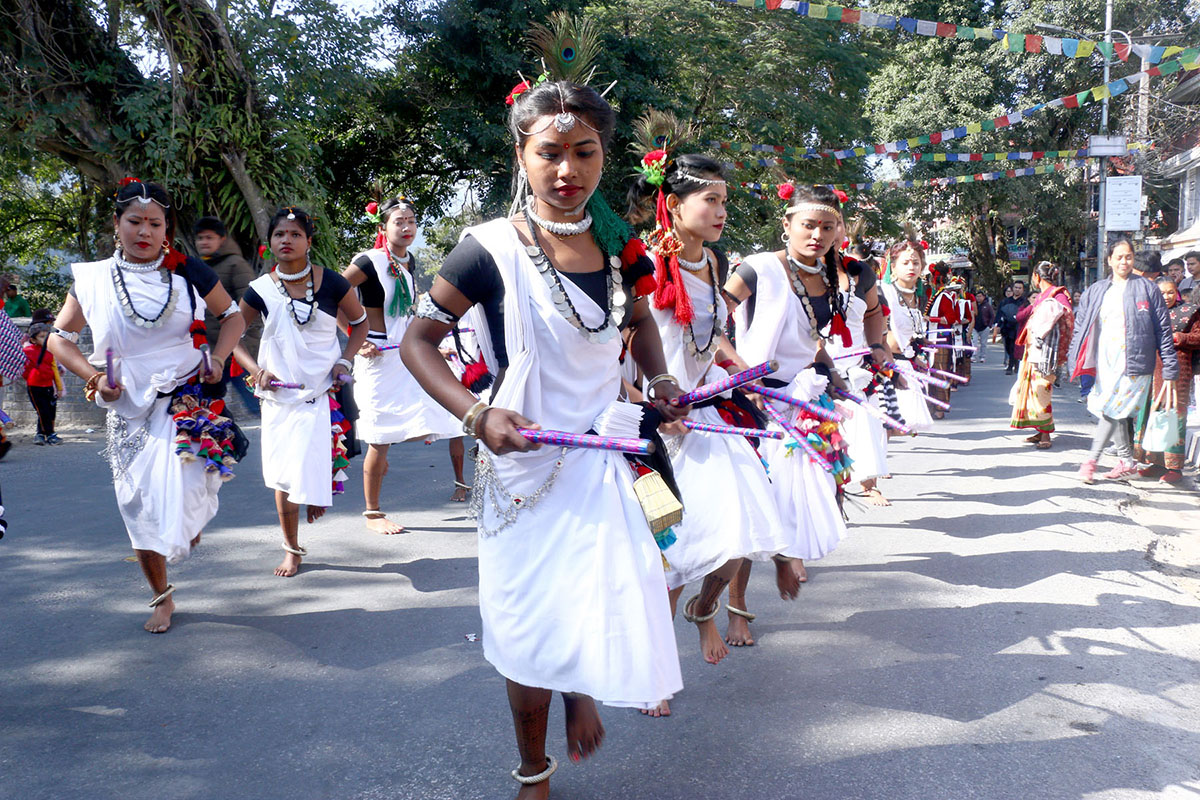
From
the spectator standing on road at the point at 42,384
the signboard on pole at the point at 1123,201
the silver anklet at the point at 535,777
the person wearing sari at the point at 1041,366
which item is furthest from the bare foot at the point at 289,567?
the signboard on pole at the point at 1123,201

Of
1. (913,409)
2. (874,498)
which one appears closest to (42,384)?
(874,498)

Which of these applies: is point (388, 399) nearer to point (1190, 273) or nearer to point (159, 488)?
point (159, 488)

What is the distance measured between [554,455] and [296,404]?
3239 millimetres

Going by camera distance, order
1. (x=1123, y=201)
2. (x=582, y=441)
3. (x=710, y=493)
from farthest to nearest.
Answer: (x=1123, y=201) → (x=710, y=493) → (x=582, y=441)

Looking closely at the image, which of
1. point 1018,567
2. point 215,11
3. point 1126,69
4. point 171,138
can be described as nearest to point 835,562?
point 1018,567

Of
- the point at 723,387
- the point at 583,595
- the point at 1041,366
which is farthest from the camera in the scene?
the point at 1041,366

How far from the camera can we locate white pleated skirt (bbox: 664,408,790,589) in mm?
3584

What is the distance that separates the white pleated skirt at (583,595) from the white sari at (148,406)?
7.77 ft

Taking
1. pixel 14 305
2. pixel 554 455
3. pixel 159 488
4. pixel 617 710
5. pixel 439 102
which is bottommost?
pixel 617 710

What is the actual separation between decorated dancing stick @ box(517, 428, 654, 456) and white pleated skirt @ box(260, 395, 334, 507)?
128 inches

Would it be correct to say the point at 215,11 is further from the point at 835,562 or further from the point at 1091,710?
the point at 1091,710

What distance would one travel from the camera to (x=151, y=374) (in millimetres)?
4488

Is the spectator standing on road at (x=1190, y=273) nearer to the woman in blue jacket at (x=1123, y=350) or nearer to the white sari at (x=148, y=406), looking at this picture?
the woman in blue jacket at (x=1123, y=350)

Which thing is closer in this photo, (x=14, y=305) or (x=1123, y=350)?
(x=1123, y=350)
